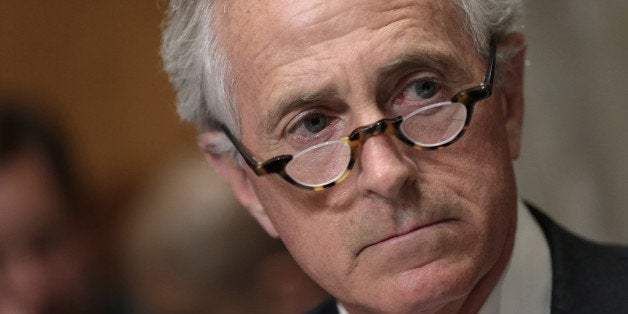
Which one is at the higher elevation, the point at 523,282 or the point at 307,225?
the point at 307,225

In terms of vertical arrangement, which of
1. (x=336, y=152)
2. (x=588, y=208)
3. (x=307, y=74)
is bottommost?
(x=588, y=208)

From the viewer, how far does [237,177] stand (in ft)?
8.18

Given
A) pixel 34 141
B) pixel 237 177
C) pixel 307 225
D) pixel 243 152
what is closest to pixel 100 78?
pixel 34 141

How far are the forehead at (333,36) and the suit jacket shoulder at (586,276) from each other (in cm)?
53

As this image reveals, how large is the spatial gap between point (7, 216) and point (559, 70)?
79.9 inches

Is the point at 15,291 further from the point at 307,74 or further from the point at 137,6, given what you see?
the point at 307,74

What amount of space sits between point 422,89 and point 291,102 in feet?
0.86

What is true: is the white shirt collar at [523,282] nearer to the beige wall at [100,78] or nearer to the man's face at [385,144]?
the man's face at [385,144]

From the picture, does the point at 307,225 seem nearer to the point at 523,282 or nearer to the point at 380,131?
the point at 380,131

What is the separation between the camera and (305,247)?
219cm

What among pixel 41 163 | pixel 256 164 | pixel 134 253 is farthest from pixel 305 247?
pixel 134 253

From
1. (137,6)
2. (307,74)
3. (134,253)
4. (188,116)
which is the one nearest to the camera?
(307,74)

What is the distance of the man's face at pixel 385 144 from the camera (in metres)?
2.00

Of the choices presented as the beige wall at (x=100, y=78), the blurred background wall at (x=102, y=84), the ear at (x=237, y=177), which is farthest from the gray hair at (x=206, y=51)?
the beige wall at (x=100, y=78)
